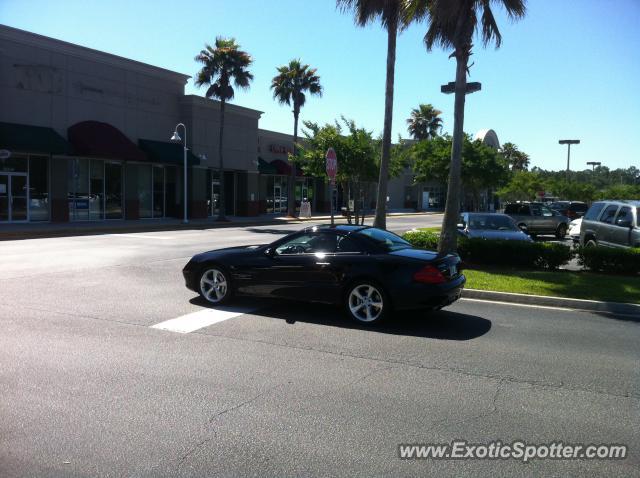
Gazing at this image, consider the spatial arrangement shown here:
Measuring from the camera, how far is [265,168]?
3944 centimetres

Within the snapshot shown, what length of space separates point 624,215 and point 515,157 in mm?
74968

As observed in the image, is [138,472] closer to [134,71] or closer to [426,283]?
[426,283]

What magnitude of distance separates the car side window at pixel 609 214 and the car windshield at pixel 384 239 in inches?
323

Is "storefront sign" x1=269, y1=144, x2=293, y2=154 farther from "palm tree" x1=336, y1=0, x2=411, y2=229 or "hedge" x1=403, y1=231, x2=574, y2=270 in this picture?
"hedge" x1=403, y1=231, x2=574, y2=270

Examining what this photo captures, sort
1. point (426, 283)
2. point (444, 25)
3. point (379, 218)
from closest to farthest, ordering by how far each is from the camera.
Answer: point (426, 283), point (444, 25), point (379, 218)

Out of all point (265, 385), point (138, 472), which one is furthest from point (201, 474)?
point (265, 385)

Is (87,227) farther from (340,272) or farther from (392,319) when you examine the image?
(392,319)

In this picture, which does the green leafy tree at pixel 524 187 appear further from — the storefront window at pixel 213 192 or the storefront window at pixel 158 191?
the storefront window at pixel 158 191

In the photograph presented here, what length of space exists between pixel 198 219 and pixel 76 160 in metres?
8.09

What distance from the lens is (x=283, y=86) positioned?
123 ft

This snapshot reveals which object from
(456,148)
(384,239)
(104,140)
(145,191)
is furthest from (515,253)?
(145,191)

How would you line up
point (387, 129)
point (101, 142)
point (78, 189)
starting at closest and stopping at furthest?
point (387, 129), point (101, 142), point (78, 189)

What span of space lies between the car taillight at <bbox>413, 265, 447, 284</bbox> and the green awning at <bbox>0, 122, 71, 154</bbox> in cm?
2069

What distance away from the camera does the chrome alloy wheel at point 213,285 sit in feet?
28.3
